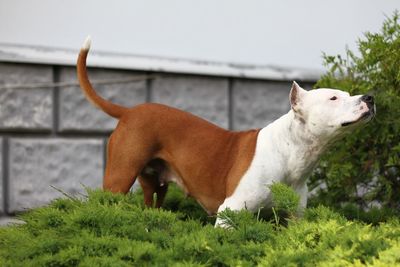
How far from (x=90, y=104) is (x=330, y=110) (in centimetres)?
256

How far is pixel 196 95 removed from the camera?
586cm

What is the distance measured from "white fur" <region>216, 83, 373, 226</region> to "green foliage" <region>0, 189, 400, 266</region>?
2.37 ft

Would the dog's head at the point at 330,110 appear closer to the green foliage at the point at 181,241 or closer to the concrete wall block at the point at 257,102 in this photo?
the green foliage at the point at 181,241

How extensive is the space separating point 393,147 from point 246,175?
3.43ft

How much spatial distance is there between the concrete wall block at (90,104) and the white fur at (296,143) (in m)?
2.15

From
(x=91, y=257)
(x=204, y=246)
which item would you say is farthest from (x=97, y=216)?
(x=204, y=246)

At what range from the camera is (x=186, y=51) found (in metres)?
5.94

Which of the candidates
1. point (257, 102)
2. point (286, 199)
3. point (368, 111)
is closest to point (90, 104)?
point (257, 102)

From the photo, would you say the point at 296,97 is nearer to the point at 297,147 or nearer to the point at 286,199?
the point at 297,147

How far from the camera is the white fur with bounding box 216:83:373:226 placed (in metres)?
3.49

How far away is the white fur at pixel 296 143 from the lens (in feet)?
11.4

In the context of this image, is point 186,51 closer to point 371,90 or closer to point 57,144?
point 57,144

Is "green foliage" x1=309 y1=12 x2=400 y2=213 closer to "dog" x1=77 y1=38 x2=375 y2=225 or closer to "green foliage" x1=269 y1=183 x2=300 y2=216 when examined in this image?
"dog" x1=77 y1=38 x2=375 y2=225

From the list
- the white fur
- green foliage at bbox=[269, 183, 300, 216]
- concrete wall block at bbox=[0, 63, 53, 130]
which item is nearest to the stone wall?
concrete wall block at bbox=[0, 63, 53, 130]
